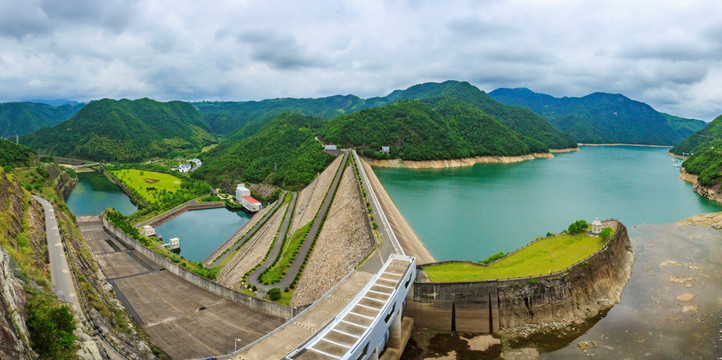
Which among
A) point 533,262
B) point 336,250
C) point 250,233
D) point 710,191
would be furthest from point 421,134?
point 533,262

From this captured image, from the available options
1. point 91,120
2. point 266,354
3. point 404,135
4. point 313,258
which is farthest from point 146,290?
point 91,120

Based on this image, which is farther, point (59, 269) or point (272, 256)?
point (272, 256)

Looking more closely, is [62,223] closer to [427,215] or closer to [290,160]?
[427,215]

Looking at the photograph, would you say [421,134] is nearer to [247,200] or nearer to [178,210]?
[247,200]

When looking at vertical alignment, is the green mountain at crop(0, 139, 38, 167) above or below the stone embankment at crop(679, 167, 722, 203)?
above

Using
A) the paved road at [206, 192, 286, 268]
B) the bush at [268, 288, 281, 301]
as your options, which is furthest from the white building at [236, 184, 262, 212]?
the bush at [268, 288, 281, 301]

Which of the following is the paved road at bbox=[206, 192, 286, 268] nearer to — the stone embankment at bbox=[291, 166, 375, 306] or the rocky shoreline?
the stone embankment at bbox=[291, 166, 375, 306]
